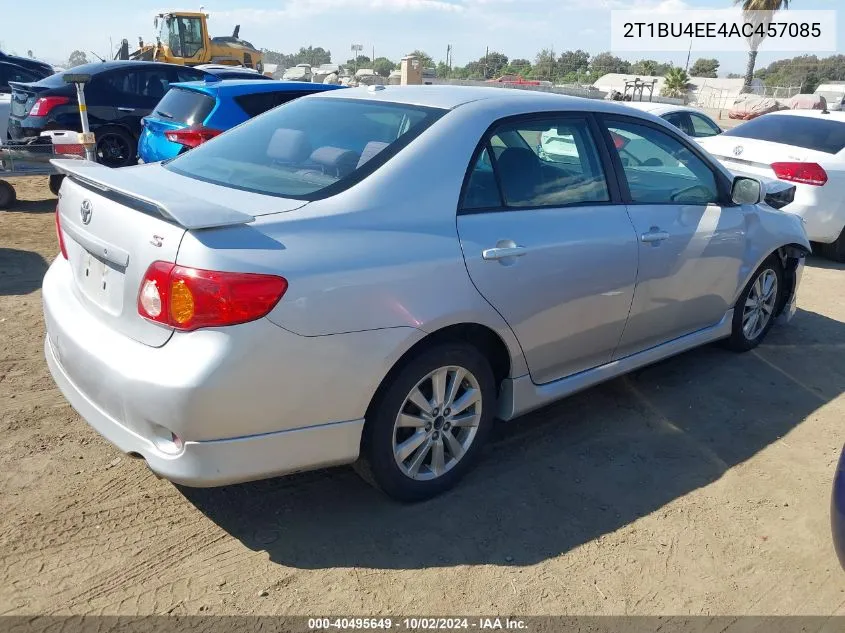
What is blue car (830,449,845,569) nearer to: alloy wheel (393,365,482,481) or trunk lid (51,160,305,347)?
alloy wheel (393,365,482,481)

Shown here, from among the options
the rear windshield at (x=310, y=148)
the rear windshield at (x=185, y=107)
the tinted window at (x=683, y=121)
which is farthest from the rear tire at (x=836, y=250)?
the rear windshield at (x=185, y=107)

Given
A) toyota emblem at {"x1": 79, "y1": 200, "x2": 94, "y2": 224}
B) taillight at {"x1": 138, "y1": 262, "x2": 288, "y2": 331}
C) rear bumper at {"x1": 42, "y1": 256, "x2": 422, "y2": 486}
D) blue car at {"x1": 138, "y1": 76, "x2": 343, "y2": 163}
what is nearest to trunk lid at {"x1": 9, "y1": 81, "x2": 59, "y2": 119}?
blue car at {"x1": 138, "y1": 76, "x2": 343, "y2": 163}

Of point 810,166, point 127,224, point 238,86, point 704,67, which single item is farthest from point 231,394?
point 704,67

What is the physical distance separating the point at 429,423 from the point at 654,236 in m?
1.64

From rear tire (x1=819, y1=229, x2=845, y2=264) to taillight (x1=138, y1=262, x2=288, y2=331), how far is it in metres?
7.39

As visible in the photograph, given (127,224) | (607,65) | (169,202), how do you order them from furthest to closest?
(607,65) → (127,224) → (169,202)

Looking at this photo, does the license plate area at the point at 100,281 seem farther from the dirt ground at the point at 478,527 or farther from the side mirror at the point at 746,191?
the side mirror at the point at 746,191

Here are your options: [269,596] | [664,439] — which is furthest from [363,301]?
[664,439]

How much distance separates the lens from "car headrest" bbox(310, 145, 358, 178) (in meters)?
2.94

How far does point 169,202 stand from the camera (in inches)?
95.8

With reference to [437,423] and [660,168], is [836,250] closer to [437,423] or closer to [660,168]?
[660,168]

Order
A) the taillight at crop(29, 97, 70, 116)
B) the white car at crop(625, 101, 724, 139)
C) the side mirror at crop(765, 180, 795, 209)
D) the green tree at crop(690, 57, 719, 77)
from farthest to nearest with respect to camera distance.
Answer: the green tree at crop(690, 57, 719, 77) → the white car at crop(625, 101, 724, 139) → the taillight at crop(29, 97, 70, 116) → the side mirror at crop(765, 180, 795, 209)

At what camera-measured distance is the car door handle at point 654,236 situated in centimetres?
368

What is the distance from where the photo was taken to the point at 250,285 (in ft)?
7.70
